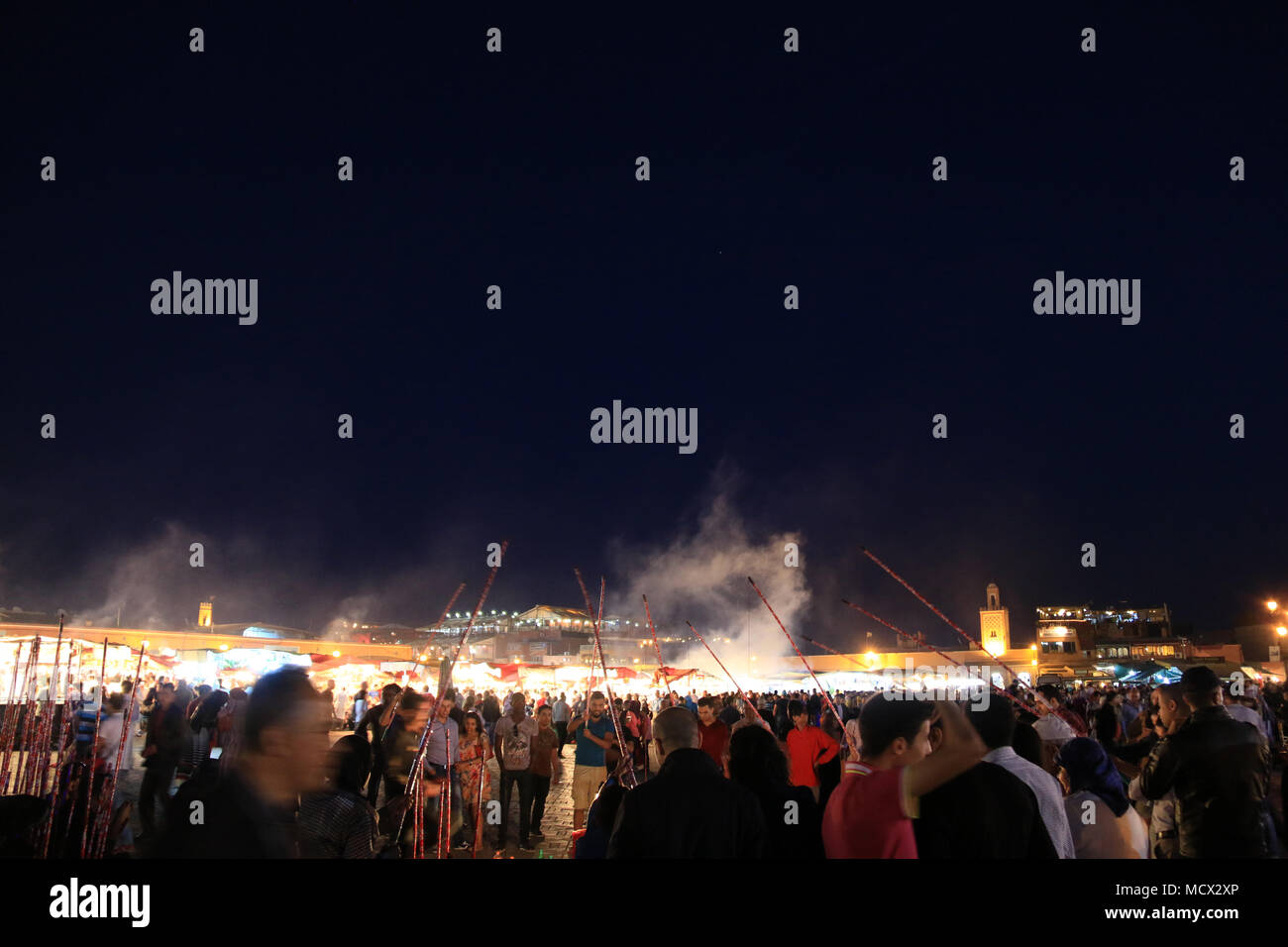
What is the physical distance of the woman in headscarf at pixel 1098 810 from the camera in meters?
4.23

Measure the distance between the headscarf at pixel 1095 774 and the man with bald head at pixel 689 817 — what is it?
2.24 meters

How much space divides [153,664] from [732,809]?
2554 centimetres

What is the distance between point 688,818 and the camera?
3082 mm

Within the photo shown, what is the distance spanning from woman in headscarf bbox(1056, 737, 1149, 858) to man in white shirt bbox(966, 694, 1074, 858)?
515mm

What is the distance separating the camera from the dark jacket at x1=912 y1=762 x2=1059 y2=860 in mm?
2859

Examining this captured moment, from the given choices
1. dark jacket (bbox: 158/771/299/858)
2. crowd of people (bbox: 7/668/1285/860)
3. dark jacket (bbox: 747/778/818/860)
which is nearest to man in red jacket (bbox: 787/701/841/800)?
crowd of people (bbox: 7/668/1285/860)

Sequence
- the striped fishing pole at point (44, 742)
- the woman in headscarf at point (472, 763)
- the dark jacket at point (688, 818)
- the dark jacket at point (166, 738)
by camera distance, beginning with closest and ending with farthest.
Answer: the dark jacket at point (688, 818) → the woman in headscarf at point (472, 763) → the striped fishing pole at point (44, 742) → the dark jacket at point (166, 738)

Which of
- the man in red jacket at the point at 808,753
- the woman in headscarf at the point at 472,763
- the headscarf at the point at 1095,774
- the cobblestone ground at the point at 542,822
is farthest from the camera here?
the cobblestone ground at the point at 542,822

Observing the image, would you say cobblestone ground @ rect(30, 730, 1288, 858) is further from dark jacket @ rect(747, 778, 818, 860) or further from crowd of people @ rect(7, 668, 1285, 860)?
dark jacket @ rect(747, 778, 818, 860)

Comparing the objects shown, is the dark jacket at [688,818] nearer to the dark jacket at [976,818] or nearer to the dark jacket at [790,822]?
the dark jacket at [790,822]

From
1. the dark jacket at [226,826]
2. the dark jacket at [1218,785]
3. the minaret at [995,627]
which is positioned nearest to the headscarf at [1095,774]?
the dark jacket at [1218,785]
